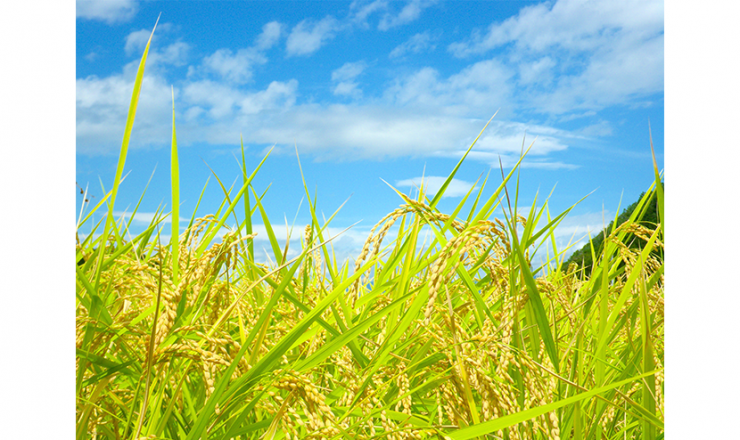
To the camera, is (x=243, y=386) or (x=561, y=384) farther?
(x=561, y=384)

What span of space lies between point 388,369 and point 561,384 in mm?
434

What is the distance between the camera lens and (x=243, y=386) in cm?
81
